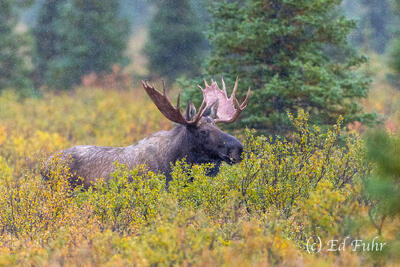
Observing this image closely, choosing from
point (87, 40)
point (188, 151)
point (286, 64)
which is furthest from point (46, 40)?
point (188, 151)

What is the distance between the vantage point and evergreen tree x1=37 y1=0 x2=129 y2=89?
83.1 feet

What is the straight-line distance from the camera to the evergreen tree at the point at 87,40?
997 inches

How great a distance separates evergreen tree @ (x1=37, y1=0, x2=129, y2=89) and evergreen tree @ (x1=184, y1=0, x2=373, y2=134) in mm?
14922

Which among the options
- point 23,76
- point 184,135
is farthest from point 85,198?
point 23,76

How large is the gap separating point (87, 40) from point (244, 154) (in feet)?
62.9

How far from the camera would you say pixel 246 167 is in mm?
7426

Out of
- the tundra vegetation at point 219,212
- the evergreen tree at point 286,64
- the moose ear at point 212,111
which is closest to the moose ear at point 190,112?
the moose ear at point 212,111

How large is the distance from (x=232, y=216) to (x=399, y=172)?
6.30ft

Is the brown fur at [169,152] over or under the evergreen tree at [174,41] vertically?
under

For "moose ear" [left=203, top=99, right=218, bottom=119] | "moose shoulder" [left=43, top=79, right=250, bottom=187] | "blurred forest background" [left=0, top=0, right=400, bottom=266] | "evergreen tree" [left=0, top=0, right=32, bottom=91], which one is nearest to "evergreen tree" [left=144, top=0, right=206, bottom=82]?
"blurred forest background" [left=0, top=0, right=400, bottom=266]

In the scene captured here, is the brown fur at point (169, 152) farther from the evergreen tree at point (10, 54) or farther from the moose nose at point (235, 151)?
the evergreen tree at point (10, 54)

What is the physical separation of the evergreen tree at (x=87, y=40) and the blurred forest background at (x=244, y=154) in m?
0.14

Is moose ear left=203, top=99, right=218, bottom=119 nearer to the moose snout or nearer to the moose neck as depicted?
the moose neck

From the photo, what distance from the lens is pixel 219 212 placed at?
7.11 meters
